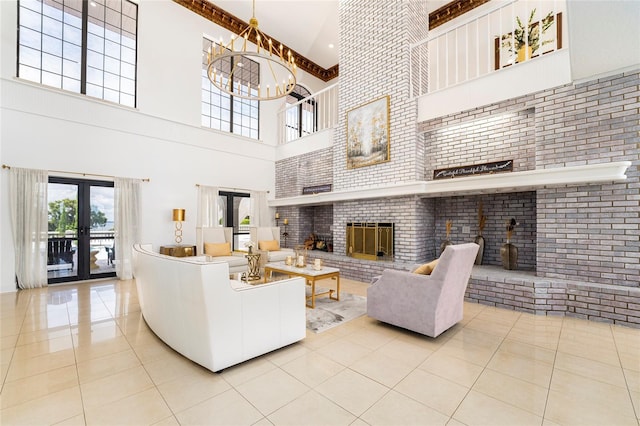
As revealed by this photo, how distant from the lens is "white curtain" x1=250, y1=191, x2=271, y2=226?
328 inches

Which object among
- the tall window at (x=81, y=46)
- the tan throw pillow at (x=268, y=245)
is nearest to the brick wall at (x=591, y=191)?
the tan throw pillow at (x=268, y=245)

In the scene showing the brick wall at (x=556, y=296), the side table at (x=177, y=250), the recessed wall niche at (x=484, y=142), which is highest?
the recessed wall niche at (x=484, y=142)

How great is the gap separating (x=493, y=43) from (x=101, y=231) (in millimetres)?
9281

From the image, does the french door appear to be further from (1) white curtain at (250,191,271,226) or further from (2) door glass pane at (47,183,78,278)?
(1) white curtain at (250,191,271,226)

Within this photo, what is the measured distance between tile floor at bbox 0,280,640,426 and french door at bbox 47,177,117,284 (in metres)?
2.47

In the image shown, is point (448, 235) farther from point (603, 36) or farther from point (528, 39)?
point (603, 36)

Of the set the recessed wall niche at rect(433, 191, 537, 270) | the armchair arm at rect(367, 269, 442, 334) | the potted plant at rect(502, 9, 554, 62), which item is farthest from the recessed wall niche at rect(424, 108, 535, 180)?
the armchair arm at rect(367, 269, 442, 334)

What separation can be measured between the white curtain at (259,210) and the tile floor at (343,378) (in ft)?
16.8

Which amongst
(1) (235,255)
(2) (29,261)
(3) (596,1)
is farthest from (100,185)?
(3) (596,1)

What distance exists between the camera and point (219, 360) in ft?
7.29

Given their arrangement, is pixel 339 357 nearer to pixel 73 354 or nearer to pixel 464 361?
pixel 464 361

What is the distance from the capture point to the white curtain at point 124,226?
5.83 m

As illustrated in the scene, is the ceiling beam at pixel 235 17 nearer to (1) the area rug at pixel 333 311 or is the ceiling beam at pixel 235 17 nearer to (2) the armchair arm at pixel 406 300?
(2) the armchair arm at pixel 406 300

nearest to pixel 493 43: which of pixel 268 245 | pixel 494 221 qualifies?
pixel 494 221
